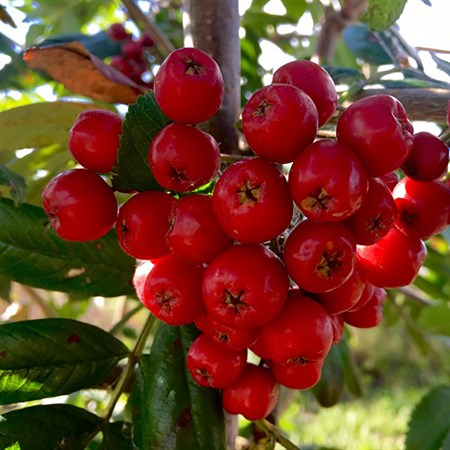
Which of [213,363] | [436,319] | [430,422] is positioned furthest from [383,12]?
[436,319]

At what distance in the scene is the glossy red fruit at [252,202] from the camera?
65 cm

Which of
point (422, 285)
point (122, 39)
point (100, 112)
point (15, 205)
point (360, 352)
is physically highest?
point (100, 112)

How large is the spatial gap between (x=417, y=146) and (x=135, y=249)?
39 centimetres

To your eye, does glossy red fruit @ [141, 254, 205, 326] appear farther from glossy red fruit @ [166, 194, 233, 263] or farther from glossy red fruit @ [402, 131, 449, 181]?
glossy red fruit @ [402, 131, 449, 181]

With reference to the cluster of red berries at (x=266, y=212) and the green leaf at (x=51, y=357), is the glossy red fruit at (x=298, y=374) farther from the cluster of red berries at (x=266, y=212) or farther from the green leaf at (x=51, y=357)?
the green leaf at (x=51, y=357)

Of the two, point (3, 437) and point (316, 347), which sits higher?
point (316, 347)

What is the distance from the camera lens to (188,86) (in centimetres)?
68

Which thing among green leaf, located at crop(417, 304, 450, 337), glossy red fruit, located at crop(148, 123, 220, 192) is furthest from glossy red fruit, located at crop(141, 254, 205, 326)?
green leaf, located at crop(417, 304, 450, 337)

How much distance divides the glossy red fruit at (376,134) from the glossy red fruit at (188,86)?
0.16 m

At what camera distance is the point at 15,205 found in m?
0.99

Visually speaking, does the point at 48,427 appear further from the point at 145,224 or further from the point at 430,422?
the point at 430,422

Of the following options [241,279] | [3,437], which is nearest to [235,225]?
[241,279]

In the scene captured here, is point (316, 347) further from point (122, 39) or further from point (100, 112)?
point (122, 39)

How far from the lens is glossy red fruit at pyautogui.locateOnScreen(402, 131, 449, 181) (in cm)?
77
